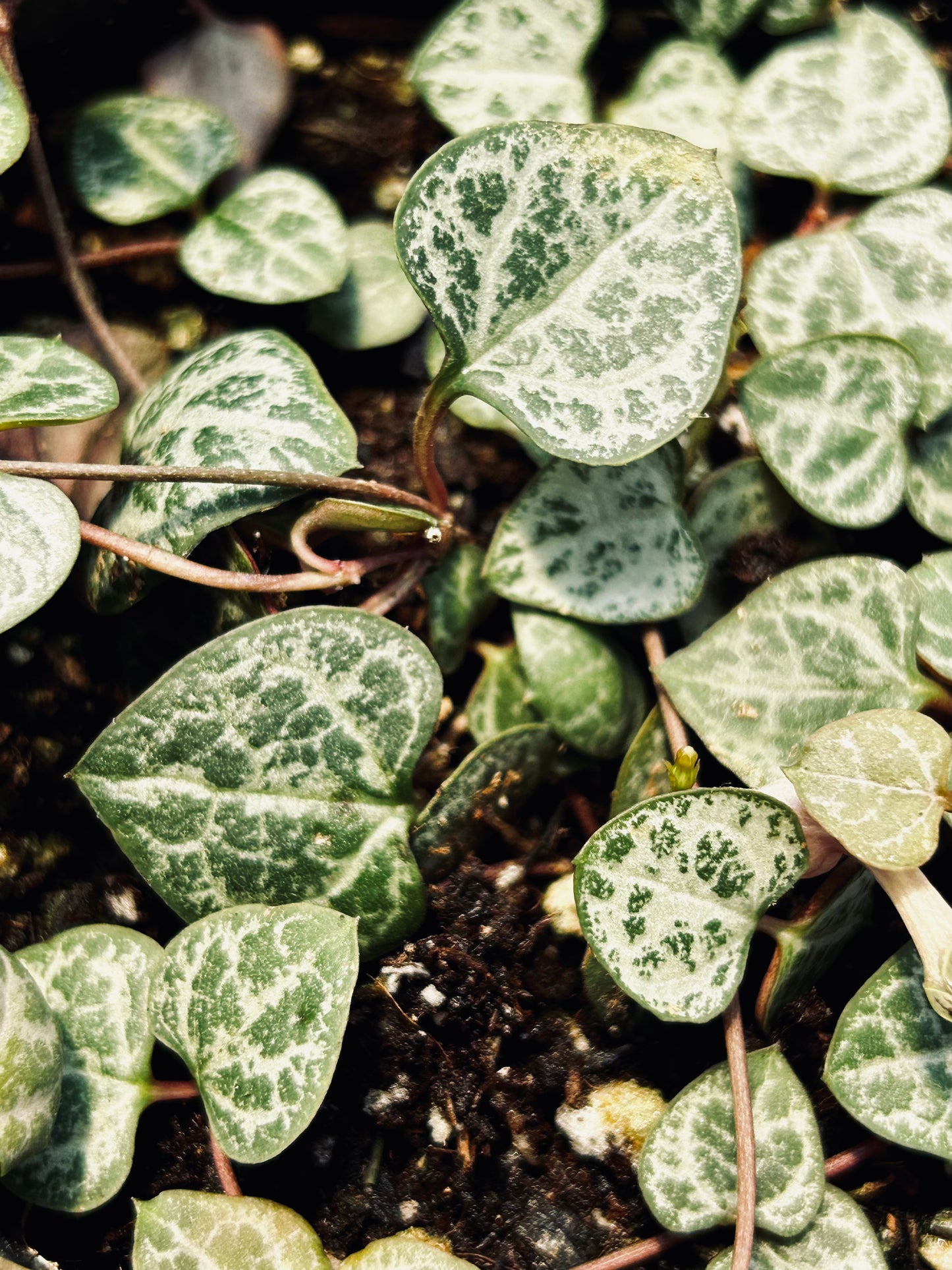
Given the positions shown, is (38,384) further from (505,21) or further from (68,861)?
(505,21)

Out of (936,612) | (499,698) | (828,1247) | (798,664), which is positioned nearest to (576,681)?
(499,698)

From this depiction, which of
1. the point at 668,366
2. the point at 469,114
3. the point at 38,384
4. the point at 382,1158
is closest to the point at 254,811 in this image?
the point at 382,1158

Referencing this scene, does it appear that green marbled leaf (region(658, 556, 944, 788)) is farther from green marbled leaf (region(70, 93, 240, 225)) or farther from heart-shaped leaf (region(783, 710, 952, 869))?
green marbled leaf (region(70, 93, 240, 225))

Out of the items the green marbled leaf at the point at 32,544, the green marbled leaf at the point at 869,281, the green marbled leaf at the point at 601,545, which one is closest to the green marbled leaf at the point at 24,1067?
the green marbled leaf at the point at 32,544

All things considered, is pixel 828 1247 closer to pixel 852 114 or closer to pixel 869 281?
pixel 869 281

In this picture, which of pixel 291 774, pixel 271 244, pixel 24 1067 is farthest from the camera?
pixel 271 244
